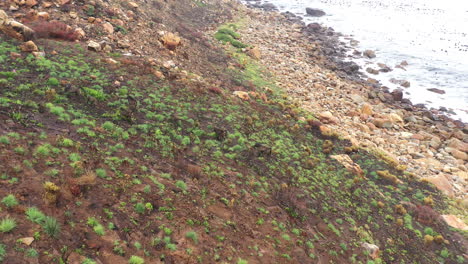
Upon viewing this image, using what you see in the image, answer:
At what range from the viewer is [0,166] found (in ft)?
33.1

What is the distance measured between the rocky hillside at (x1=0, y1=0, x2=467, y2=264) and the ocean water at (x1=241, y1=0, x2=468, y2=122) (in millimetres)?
22417

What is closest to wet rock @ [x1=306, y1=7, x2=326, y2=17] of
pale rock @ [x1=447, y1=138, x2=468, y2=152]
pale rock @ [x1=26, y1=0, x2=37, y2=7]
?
pale rock @ [x1=447, y1=138, x2=468, y2=152]

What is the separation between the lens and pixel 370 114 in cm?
3120

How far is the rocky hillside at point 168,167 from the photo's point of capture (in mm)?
9977

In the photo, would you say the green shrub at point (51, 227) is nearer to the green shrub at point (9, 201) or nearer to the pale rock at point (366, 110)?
the green shrub at point (9, 201)

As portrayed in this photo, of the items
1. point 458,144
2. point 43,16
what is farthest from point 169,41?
point 458,144

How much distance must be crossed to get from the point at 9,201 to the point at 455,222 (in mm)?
24281

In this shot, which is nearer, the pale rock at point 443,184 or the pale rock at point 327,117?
the pale rock at point 443,184

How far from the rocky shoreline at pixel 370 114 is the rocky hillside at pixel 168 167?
1.32 metres

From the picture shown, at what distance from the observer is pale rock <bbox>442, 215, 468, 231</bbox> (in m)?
18.6

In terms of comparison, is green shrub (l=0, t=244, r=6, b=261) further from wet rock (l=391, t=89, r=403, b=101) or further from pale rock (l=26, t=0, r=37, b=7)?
wet rock (l=391, t=89, r=403, b=101)

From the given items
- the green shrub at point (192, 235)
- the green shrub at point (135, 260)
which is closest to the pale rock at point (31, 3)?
the green shrub at point (192, 235)

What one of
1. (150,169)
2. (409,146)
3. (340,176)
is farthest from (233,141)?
(409,146)

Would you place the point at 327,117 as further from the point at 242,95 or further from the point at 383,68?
the point at 383,68
